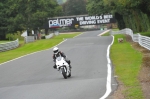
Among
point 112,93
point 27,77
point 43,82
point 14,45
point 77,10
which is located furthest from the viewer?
point 77,10

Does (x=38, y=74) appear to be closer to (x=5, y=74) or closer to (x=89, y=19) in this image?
(x=5, y=74)

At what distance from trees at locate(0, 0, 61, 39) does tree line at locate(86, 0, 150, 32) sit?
8794 mm

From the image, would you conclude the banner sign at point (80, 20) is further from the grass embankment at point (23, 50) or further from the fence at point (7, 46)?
the fence at point (7, 46)

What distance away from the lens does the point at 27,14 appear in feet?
223

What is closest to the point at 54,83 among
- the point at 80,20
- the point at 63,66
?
the point at 63,66

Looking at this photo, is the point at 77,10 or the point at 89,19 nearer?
the point at 89,19

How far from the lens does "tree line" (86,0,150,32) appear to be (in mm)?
33688

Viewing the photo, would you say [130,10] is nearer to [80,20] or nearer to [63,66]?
[80,20]

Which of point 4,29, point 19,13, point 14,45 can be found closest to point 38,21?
point 19,13

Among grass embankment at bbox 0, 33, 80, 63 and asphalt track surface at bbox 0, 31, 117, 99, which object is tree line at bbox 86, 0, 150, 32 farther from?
asphalt track surface at bbox 0, 31, 117, 99

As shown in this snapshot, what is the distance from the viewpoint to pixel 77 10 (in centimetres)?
12912

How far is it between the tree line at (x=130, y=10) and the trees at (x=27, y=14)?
879 cm

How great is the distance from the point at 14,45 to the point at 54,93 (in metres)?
34.2

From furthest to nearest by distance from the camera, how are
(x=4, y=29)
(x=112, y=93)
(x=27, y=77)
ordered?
(x=4, y=29)
(x=27, y=77)
(x=112, y=93)
